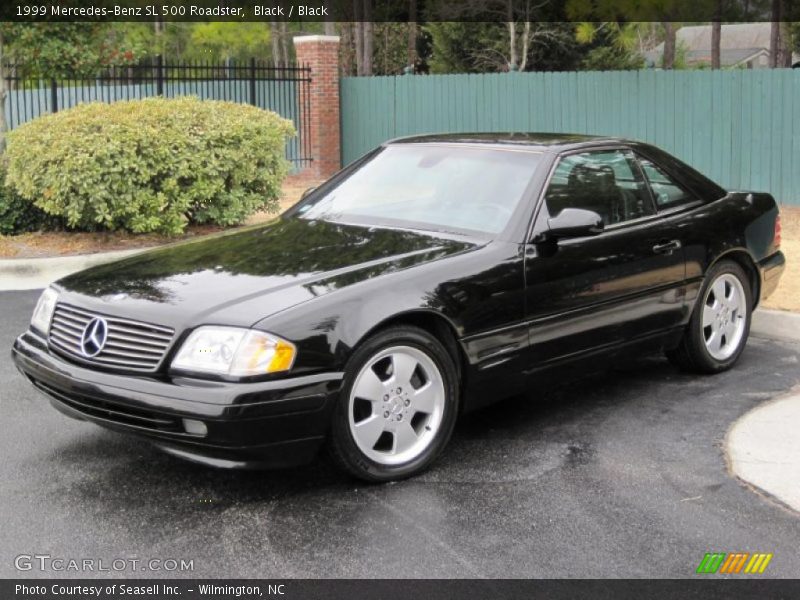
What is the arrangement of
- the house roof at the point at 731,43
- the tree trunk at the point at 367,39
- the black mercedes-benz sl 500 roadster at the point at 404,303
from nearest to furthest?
the black mercedes-benz sl 500 roadster at the point at 404,303
the tree trunk at the point at 367,39
the house roof at the point at 731,43

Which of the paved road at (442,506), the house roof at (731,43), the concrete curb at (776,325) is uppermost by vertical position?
the house roof at (731,43)

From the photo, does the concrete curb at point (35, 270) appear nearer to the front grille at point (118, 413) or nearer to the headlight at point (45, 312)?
the headlight at point (45, 312)

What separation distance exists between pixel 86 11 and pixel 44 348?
30.4ft

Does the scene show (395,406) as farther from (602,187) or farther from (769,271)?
(769,271)

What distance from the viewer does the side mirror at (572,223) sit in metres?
5.15

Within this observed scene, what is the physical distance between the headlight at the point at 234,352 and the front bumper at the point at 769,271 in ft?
12.4

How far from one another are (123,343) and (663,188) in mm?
3407

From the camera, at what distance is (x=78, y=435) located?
531 cm

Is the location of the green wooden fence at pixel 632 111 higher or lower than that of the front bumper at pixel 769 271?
higher

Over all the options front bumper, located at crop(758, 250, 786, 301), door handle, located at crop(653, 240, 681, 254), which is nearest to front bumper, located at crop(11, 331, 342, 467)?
door handle, located at crop(653, 240, 681, 254)

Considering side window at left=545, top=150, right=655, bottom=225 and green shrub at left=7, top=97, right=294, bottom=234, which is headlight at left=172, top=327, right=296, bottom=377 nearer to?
side window at left=545, top=150, right=655, bottom=225

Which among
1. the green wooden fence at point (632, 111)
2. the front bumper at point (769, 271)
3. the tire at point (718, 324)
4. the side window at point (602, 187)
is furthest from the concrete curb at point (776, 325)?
the green wooden fence at point (632, 111)
